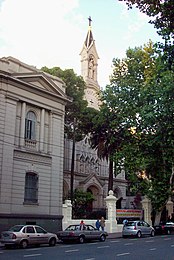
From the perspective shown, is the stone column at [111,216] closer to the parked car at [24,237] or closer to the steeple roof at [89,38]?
the parked car at [24,237]

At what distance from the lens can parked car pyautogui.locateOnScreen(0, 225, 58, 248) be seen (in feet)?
66.2

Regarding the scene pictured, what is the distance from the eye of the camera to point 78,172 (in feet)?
155

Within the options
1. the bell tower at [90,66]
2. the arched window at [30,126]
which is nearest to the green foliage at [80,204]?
the arched window at [30,126]

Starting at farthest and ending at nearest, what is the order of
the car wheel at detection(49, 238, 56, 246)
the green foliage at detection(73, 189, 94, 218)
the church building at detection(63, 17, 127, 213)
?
the church building at detection(63, 17, 127, 213)
the green foliage at detection(73, 189, 94, 218)
the car wheel at detection(49, 238, 56, 246)

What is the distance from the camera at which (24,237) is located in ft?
67.6

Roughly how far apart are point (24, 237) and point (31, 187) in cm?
849

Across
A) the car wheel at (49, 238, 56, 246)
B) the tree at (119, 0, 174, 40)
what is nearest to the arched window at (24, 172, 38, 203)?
the car wheel at (49, 238, 56, 246)

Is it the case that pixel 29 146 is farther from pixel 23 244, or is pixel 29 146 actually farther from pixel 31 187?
pixel 23 244

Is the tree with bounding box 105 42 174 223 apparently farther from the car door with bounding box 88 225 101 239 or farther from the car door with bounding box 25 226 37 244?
the car door with bounding box 25 226 37 244

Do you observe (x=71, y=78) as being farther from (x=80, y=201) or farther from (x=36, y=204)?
(x=36, y=204)

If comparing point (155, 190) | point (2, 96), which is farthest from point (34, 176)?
point (155, 190)

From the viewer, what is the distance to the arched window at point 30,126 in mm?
29469

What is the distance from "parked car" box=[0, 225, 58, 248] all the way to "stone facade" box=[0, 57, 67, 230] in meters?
5.08

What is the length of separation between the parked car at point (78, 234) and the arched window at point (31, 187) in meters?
4.98
